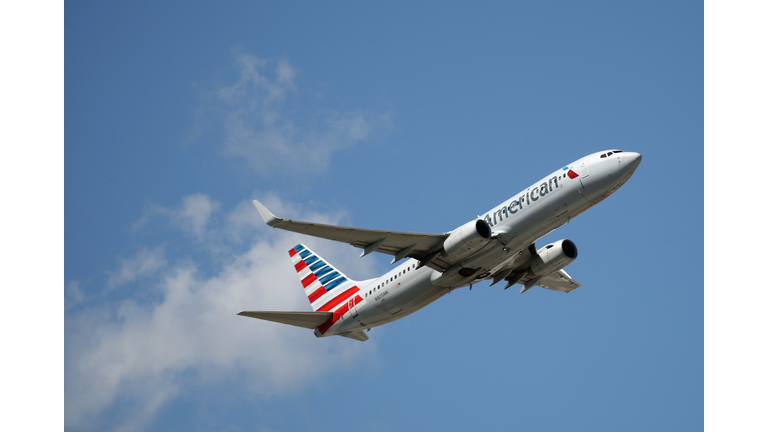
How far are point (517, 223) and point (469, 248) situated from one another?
2812 mm

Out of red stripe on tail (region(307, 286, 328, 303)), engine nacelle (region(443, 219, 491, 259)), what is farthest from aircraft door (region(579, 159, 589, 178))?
red stripe on tail (region(307, 286, 328, 303))

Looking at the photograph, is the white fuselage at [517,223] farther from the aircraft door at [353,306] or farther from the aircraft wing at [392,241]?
the aircraft wing at [392,241]

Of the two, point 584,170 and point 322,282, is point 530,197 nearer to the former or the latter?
point 584,170

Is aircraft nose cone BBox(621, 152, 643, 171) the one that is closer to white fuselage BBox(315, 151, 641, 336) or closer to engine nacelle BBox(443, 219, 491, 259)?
white fuselage BBox(315, 151, 641, 336)

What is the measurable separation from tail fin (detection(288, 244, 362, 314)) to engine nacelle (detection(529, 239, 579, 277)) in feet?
36.6

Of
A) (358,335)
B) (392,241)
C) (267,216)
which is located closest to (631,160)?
(392,241)

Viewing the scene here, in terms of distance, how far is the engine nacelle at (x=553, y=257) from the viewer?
40875 millimetres

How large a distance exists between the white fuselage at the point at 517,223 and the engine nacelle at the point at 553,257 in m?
2.66

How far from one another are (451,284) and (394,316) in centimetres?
456

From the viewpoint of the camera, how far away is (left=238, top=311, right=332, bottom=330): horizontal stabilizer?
40.0 meters

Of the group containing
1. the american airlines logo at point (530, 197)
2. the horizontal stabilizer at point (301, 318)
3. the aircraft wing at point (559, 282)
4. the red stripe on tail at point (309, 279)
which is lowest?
the horizontal stabilizer at point (301, 318)

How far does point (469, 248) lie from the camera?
3491cm

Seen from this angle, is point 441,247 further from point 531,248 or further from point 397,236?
point 531,248

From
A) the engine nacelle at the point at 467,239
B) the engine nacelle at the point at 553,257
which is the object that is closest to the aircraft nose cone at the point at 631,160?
the engine nacelle at the point at 467,239
